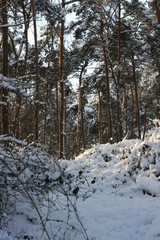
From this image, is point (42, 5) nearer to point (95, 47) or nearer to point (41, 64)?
point (95, 47)

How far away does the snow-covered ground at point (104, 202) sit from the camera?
416 centimetres

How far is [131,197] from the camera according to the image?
6.07 metres

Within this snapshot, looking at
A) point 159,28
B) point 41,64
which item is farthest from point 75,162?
point 41,64

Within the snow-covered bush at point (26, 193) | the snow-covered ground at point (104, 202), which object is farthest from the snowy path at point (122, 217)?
the snow-covered bush at point (26, 193)

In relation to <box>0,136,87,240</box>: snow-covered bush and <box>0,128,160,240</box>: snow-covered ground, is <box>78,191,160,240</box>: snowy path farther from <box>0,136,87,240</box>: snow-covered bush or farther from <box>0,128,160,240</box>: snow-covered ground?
<box>0,136,87,240</box>: snow-covered bush

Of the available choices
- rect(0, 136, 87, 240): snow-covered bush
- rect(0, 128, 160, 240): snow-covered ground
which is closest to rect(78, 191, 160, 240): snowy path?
rect(0, 128, 160, 240): snow-covered ground

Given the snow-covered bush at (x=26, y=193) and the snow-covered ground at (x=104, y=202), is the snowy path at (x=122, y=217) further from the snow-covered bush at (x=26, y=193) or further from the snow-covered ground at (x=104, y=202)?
the snow-covered bush at (x=26, y=193)

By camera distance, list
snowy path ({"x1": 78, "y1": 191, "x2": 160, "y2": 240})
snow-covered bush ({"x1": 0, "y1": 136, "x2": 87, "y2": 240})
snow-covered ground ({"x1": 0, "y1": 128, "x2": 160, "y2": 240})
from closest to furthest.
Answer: snow-covered bush ({"x1": 0, "y1": 136, "x2": 87, "y2": 240})
snow-covered ground ({"x1": 0, "y1": 128, "x2": 160, "y2": 240})
snowy path ({"x1": 78, "y1": 191, "x2": 160, "y2": 240})

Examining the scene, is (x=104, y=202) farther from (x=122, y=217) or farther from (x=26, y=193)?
(x=26, y=193)

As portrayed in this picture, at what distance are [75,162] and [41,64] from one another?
9.45 meters

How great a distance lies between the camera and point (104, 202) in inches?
228

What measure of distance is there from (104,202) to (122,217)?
3.12 feet

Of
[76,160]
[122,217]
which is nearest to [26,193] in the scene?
[122,217]

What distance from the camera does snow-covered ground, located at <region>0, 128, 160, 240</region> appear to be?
4156 mm
